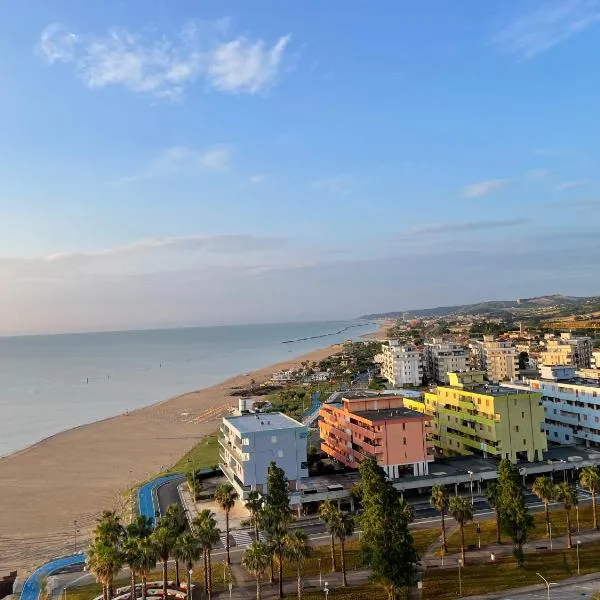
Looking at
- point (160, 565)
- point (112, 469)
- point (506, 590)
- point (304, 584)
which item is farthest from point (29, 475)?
point (506, 590)

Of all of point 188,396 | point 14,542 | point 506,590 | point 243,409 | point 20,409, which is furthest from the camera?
point 188,396

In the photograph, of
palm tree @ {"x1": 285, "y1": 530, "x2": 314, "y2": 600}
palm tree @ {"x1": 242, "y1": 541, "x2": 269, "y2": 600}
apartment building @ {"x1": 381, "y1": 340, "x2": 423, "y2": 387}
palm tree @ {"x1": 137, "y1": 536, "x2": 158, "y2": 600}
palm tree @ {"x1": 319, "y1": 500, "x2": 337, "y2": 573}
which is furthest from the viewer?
apartment building @ {"x1": 381, "y1": 340, "x2": 423, "y2": 387}

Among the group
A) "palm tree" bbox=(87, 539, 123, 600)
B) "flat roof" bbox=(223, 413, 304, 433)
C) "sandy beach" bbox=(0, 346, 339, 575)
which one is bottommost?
"sandy beach" bbox=(0, 346, 339, 575)

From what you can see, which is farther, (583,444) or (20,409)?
(20,409)

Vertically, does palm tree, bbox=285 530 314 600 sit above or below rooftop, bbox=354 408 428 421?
below

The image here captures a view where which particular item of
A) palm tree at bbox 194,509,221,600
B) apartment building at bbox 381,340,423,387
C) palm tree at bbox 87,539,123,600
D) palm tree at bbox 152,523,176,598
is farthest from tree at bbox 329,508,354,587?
apartment building at bbox 381,340,423,387

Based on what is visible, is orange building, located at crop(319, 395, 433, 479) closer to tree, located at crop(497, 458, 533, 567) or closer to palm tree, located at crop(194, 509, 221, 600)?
tree, located at crop(497, 458, 533, 567)

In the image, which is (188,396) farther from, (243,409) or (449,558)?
(449,558)
